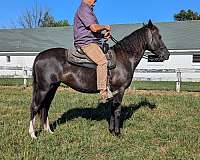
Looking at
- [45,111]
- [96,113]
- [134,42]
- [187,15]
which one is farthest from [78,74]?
[187,15]

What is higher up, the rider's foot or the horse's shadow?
the rider's foot

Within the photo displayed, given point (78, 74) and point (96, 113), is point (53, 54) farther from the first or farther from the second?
point (96, 113)

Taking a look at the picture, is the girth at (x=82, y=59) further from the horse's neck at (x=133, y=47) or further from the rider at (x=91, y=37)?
the horse's neck at (x=133, y=47)

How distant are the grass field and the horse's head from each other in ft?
5.59

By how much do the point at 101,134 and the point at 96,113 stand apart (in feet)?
8.39

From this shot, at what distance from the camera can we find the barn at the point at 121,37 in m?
29.0

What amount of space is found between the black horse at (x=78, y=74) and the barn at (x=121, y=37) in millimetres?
19318

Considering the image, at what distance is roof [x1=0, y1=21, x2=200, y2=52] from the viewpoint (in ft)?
101

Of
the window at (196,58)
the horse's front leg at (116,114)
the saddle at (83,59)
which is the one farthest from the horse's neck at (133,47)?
the window at (196,58)

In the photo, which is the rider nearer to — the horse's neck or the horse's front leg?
the horse's front leg

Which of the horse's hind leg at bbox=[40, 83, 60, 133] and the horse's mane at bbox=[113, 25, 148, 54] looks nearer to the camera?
the horse's hind leg at bbox=[40, 83, 60, 133]

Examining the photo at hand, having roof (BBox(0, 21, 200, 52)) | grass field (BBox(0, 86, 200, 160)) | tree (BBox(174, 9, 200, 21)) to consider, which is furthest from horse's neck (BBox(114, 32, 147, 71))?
tree (BBox(174, 9, 200, 21))

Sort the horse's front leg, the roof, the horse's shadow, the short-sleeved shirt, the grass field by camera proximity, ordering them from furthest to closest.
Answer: the roof
the horse's shadow
the horse's front leg
the short-sleeved shirt
the grass field

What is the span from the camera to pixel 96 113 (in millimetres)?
9805
